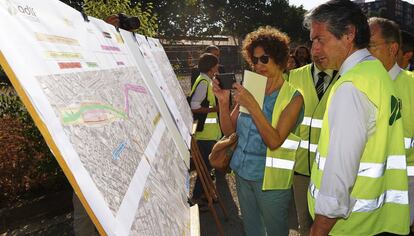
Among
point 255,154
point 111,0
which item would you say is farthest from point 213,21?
point 255,154

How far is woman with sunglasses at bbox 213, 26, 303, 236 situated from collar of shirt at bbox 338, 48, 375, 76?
0.73 metres

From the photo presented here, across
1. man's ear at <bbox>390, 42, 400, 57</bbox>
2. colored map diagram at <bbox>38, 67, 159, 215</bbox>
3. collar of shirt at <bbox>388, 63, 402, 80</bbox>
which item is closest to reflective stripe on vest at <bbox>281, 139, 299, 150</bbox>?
collar of shirt at <bbox>388, 63, 402, 80</bbox>

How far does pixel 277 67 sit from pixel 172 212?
1.36 metres

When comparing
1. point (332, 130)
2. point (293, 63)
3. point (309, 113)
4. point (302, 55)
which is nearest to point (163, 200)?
point (332, 130)

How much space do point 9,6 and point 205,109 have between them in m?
3.81

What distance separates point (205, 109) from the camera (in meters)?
4.80

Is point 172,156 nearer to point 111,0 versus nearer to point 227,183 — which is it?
point 227,183

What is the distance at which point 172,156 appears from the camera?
88.5 inches

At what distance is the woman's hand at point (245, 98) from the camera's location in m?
2.38

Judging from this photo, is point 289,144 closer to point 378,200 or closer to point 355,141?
point 378,200

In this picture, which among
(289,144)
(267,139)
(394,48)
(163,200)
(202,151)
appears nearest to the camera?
(163,200)

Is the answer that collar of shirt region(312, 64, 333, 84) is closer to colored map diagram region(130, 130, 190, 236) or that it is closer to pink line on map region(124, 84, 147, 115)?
colored map diagram region(130, 130, 190, 236)

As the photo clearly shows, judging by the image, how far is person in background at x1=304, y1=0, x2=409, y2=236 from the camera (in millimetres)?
1553

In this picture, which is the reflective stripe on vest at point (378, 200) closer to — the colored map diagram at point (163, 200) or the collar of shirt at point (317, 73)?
the colored map diagram at point (163, 200)
